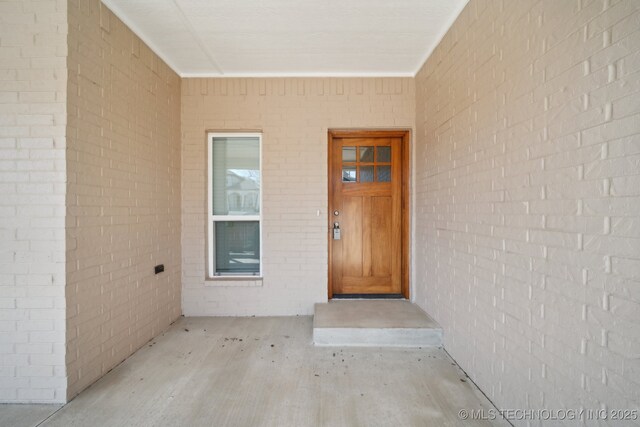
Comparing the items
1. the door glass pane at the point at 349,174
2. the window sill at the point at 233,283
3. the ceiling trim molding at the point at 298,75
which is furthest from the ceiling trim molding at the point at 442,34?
the window sill at the point at 233,283

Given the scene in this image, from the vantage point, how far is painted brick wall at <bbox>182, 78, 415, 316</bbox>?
12.8ft

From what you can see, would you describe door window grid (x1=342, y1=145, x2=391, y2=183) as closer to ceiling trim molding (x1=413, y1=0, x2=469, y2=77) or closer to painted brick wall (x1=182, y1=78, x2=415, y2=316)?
painted brick wall (x1=182, y1=78, x2=415, y2=316)

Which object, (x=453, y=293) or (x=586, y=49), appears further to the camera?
(x=453, y=293)

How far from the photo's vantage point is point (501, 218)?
2.05 m

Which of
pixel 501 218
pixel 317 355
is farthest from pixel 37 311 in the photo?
pixel 501 218

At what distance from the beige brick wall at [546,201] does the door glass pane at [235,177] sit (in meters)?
2.41

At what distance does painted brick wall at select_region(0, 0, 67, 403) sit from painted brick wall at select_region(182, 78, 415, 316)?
1.76 m

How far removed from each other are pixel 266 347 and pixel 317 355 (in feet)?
1.76

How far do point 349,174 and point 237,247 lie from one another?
5.89ft

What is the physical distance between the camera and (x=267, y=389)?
2338mm

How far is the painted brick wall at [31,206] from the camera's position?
6.98 feet

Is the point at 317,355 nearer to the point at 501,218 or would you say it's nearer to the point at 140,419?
the point at 140,419

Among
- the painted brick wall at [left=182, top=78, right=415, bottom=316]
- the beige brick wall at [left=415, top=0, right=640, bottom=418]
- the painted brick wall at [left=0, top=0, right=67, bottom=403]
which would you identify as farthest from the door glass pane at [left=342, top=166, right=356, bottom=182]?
the painted brick wall at [left=0, top=0, right=67, bottom=403]

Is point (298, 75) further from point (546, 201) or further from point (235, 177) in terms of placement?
point (546, 201)
